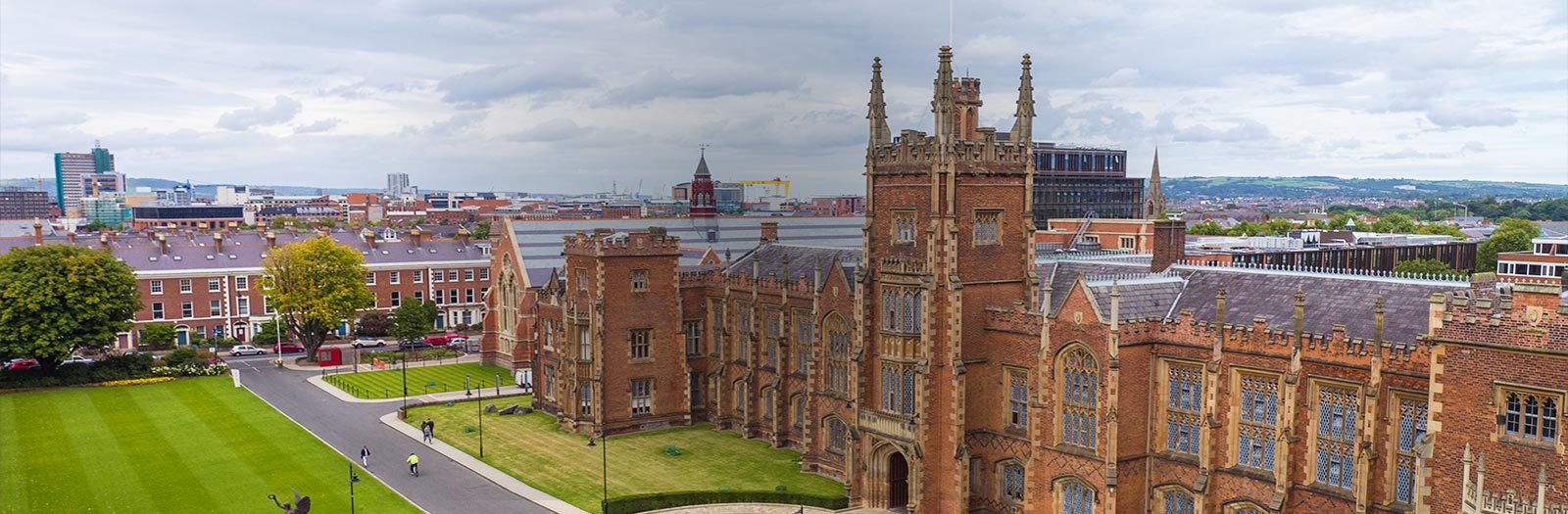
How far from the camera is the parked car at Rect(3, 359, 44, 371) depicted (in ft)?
252

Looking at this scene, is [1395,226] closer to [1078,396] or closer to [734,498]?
[1078,396]

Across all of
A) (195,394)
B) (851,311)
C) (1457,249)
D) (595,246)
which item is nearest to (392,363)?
(195,394)

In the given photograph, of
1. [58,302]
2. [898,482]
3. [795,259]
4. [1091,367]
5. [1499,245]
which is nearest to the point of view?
[1091,367]

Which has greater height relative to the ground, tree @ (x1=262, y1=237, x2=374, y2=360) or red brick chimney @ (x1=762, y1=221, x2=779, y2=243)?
red brick chimney @ (x1=762, y1=221, x2=779, y2=243)

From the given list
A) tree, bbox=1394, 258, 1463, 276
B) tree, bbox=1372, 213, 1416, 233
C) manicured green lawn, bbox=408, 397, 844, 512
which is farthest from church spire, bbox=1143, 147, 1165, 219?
manicured green lawn, bbox=408, 397, 844, 512

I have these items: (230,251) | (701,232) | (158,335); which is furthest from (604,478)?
(230,251)

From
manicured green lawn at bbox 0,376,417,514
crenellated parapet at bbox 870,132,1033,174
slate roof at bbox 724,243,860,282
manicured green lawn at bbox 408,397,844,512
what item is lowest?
Result: manicured green lawn at bbox 408,397,844,512

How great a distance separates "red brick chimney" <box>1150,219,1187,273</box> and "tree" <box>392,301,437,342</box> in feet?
231

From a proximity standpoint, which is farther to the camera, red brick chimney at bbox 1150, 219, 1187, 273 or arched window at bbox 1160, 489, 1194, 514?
red brick chimney at bbox 1150, 219, 1187, 273

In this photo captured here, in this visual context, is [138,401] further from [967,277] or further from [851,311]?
[967,277]

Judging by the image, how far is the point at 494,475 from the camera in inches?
2034

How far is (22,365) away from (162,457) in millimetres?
39098

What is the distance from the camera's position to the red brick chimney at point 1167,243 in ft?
152

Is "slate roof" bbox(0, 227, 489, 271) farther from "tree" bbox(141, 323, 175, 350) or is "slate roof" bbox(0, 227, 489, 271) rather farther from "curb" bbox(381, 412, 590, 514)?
"curb" bbox(381, 412, 590, 514)
